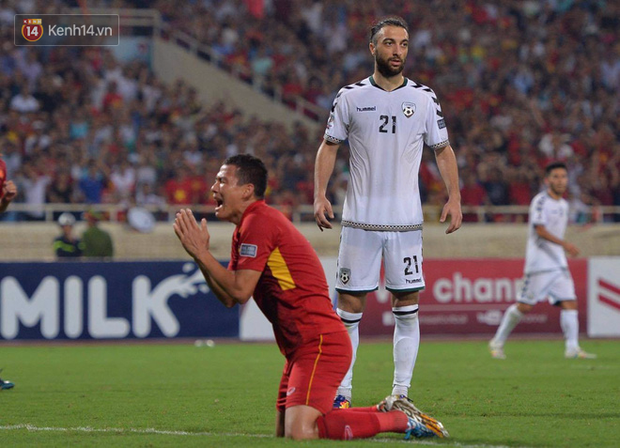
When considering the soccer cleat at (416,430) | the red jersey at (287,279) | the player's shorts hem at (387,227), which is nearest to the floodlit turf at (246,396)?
the soccer cleat at (416,430)

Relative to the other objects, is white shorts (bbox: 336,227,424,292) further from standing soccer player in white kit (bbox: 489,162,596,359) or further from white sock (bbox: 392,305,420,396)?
standing soccer player in white kit (bbox: 489,162,596,359)

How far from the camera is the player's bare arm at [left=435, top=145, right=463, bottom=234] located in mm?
7316

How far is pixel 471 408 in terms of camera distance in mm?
7984

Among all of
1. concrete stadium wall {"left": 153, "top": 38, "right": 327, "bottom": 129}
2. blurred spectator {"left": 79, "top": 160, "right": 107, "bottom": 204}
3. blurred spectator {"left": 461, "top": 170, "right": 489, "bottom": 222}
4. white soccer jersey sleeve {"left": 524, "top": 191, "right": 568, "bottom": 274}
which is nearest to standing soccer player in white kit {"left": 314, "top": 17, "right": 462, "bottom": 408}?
white soccer jersey sleeve {"left": 524, "top": 191, "right": 568, "bottom": 274}

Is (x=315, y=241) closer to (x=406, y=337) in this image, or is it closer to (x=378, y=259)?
(x=378, y=259)

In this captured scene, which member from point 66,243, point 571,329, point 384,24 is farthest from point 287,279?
point 66,243

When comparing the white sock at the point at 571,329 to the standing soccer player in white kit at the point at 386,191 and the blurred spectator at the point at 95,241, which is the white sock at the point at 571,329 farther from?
the blurred spectator at the point at 95,241

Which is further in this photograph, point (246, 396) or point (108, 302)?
point (108, 302)

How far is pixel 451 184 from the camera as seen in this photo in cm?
741

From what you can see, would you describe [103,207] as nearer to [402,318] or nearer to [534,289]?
[534,289]

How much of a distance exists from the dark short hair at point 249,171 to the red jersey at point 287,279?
0.11 metres

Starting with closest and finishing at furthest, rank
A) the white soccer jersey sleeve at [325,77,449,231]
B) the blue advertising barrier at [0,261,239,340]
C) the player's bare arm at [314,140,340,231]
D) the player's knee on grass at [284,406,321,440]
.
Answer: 1. the player's knee on grass at [284,406,321,440]
2. the player's bare arm at [314,140,340,231]
3. the white soccer jersey sleeve at [325,77,449,231]
4. the blue advertising barrier at [0,261,239,340]

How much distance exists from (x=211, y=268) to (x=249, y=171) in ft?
2.18

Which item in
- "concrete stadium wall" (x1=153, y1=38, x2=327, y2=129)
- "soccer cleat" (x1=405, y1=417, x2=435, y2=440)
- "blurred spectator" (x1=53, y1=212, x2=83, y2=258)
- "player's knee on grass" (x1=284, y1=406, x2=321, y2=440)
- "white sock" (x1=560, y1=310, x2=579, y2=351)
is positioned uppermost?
"concrete stadium wall" (x1=153, y1=38, x2=327, y2=129)
